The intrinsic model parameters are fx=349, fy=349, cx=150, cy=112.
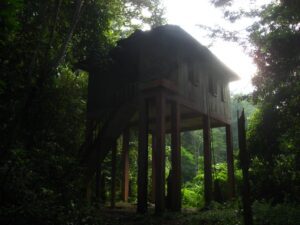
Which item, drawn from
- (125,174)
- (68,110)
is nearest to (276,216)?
(68,110)

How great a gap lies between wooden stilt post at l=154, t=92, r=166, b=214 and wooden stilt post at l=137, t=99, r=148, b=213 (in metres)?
0.66

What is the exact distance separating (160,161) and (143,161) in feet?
2.90

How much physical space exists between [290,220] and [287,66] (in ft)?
16.6

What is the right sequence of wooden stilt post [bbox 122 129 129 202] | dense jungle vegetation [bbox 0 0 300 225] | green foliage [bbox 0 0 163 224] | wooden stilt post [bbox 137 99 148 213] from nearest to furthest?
green foliage [bbox 0 0 163 224] < dense jungle vegetation [bbox 0 0 300 225] < wooden stilt post [bbox 137 99 148 213] < wooden stilt post [bbox 122 129 129 202]

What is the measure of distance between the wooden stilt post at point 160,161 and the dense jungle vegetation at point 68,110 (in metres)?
0.72

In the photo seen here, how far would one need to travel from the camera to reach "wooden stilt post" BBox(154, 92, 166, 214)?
1257 cm

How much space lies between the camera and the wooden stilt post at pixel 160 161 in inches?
495

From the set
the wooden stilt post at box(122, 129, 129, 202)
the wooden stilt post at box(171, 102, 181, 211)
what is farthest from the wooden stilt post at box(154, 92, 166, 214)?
the wooden stilt post at box(122, 129, 129, 202)

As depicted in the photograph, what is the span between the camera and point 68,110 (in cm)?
1474

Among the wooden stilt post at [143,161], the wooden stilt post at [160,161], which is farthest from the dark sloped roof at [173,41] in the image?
the wooden stilt post at [143,161]

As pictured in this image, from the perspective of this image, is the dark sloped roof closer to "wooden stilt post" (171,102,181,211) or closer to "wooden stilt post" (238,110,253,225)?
"wooden stilt post" (171,102,181,211)

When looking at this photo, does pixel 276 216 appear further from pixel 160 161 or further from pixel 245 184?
pixel 160 161

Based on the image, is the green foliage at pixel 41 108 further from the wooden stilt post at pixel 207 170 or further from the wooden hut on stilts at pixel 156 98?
the wooden stilt post at pixel 207 170

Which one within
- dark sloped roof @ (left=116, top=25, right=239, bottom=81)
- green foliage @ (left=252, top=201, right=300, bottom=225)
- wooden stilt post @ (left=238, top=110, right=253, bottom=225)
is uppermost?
dark sloped roof @ (left=116, top=25, right=239, bottom=81)
